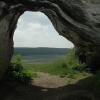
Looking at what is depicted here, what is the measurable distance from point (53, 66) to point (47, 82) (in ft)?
13.8

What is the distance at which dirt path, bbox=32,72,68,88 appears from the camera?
54.8ft

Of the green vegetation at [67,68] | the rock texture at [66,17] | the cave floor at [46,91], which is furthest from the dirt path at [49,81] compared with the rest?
the rock texture at [66,17]

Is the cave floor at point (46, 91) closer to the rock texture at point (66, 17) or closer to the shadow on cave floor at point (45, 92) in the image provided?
the shadow on cave floor at point (45, 92)

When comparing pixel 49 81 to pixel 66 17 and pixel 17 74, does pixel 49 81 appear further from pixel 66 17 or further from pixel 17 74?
pixel 66 17

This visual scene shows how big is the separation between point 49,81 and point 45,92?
2.72m

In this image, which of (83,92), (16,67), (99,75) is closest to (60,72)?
(16,67)

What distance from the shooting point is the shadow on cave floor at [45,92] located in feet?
45.3

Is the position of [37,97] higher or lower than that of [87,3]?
lower

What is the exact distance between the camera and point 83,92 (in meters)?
14.1

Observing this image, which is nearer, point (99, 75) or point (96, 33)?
point (96, 33)

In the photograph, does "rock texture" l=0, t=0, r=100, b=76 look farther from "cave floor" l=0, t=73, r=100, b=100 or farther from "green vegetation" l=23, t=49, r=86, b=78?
"green vegetation" l=23, t=49, r=86, b=78

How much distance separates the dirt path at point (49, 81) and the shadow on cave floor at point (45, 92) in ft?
2.56

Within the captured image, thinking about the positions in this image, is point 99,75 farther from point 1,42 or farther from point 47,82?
point 1,42

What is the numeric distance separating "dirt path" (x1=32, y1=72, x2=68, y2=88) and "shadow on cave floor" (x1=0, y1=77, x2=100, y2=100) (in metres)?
0.78
